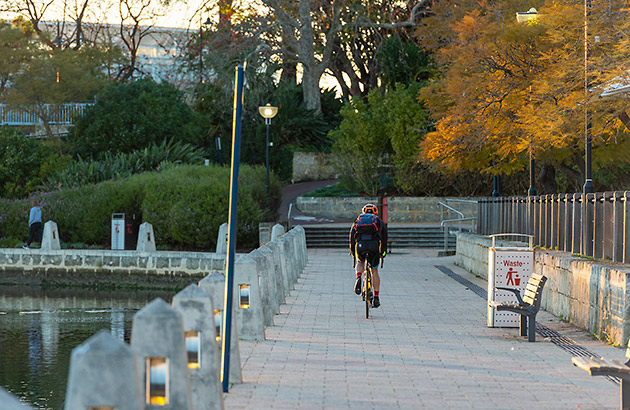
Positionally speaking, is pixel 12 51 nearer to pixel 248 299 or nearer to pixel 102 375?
pixel 248 299

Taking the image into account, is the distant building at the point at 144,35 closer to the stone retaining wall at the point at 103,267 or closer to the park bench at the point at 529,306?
the stone retaining wall at the point at 103,267

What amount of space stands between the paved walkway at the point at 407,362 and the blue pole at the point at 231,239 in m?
0.32

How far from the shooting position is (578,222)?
15.7 meters

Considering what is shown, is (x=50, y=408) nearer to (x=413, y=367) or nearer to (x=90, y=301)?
(x=413, y=367)

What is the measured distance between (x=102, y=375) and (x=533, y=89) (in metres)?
20.9

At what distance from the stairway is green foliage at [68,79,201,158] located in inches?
527

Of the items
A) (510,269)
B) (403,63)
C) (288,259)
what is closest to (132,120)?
(403,63)

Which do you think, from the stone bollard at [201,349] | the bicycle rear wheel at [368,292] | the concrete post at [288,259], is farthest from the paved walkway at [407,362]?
the concrete post at [288,259]

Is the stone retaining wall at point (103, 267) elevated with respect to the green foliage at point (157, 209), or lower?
lower

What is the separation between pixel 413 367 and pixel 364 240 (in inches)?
188

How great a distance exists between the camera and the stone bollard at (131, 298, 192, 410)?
5.54 meters

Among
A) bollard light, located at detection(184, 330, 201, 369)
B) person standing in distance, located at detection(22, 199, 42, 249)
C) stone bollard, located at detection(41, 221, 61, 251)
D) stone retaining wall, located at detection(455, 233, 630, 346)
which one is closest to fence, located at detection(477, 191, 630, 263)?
stone retaining wall, located at detection(455, 233, 630, 346)

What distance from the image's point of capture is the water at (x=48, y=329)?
12.7 metres

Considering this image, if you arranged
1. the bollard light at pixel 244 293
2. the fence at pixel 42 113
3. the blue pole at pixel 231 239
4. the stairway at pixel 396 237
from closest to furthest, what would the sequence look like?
the blue pole at pixel 231 239, the bollard light at pixel 244 293, the stairway at pixel 396 237, the fence at pixel 42 113
